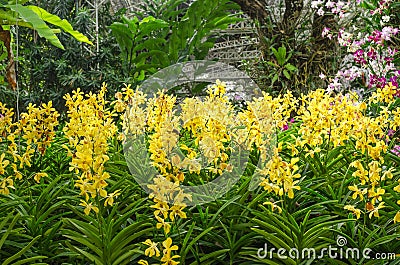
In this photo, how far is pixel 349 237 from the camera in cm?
92

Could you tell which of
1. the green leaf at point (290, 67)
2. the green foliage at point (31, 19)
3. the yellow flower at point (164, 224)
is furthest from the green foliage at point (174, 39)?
the yellow flower at point (164, 224)

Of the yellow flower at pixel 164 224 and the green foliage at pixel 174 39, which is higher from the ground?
the green foliage at pixel 174 39

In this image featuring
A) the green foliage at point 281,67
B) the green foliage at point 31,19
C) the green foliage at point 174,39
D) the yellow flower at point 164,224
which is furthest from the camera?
the green foliage at point 281,67

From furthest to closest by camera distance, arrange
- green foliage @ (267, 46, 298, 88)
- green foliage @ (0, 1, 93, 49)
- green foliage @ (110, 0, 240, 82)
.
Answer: green foliage @ (267, 46, 298, 88) → green foliage @ (110, 0, 240, 82) → green foliage @ (0, 1, 93, 49)

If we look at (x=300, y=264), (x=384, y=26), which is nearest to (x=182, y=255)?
(x=300, y=264)

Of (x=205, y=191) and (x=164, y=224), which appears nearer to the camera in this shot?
(x=164, y=224)

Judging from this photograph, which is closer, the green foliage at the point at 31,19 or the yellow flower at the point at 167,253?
the yellow flower at the point at 167,253

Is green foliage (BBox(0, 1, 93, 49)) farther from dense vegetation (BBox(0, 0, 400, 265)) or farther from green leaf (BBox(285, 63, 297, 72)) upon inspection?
green leaf (BBox(285, 63, 297, 72))

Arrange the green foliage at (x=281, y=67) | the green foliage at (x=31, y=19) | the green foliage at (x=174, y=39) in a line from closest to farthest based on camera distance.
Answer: the green foliage at (x=31, y=19) → the green foliage at (x=174, y=39) → the green foliage at (x=281, y=67)

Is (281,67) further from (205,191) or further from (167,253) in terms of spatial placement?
(167,253)

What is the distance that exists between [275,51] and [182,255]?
3.04 metres

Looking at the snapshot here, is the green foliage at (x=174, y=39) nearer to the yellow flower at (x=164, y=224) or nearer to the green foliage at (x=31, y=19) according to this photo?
the green foliage at (x=31, y=19)

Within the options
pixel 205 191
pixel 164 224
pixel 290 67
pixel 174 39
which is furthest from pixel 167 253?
pixel 290 67

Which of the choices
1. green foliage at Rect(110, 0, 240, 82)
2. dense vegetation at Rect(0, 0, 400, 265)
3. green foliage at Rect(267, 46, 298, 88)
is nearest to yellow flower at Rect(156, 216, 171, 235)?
dense vegetation at Rect(0, 0, 400, 265)
